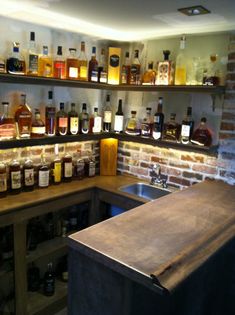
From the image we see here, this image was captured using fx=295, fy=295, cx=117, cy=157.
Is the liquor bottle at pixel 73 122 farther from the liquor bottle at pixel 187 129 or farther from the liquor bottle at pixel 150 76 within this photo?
the liquor bottle at pixel 187 129

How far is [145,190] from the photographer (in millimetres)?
2355

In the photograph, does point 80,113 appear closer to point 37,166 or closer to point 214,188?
point 37,166

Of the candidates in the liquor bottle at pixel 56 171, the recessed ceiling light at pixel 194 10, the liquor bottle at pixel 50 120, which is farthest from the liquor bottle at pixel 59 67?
the recessed ceiling light at pixel 194 10

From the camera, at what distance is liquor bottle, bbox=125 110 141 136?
2365 millimetres

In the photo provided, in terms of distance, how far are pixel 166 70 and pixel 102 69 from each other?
505 millimetres

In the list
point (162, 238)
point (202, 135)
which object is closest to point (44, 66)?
point (202, 135)

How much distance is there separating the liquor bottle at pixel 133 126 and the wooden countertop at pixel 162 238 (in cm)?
83

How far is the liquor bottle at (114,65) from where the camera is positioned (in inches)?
92.4

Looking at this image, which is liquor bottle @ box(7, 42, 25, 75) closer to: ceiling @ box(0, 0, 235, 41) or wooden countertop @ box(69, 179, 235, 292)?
ceiling @ box(0, 0, 235, 41)

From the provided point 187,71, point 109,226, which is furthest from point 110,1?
point 109,226

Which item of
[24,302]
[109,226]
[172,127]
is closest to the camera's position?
[109,226]

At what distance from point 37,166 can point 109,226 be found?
41.1 inches

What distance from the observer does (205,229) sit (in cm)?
131

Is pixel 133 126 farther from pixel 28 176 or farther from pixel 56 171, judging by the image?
pixel 28 176
